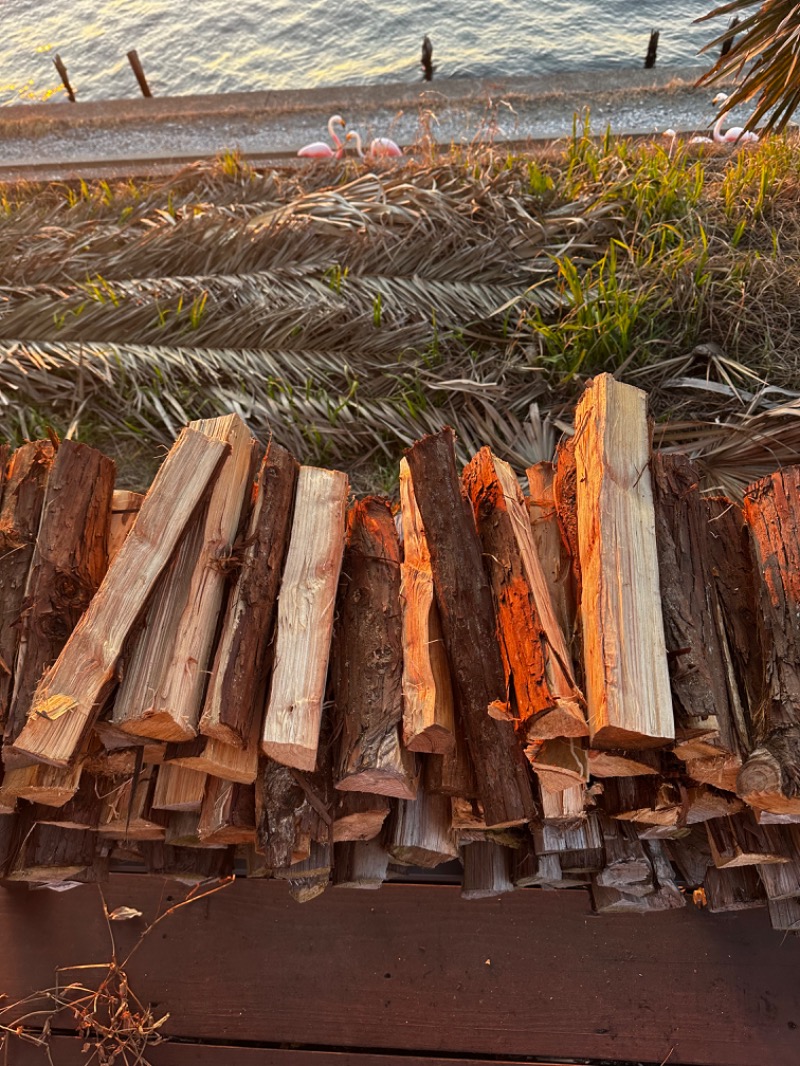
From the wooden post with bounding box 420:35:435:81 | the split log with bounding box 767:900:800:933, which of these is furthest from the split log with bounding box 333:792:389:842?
the wooden post with bounding box 420:35:435:81

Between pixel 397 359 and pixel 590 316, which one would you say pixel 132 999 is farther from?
pixel 590 316

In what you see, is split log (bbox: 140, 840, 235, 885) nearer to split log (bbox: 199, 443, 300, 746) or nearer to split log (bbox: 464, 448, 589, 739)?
split log (bbox: 199, 443, 300, 746)

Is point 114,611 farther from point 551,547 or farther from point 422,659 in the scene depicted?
point 551,547

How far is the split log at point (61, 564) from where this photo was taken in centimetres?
199

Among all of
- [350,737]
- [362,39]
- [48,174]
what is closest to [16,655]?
[350,737]

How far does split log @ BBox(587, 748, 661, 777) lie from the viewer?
1.79m

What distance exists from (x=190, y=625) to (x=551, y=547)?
1.06 metres

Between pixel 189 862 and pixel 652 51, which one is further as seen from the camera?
pixel 652 51

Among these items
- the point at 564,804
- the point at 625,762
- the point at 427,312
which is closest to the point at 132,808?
the point at 564,804

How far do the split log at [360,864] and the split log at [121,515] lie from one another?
46.6 inches

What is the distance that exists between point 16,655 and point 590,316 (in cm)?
270

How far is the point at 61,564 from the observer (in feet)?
6.92

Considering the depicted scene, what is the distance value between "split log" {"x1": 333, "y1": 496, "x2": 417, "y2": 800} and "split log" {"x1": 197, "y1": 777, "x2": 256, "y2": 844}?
0.98 ft

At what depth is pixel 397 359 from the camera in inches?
142
